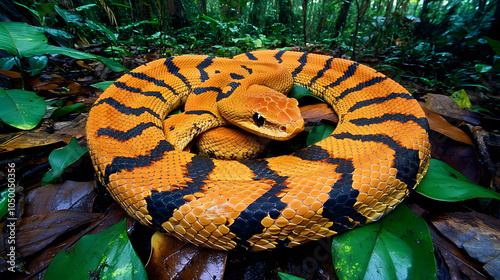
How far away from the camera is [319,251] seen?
4.86 feet

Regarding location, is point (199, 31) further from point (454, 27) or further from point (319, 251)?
point (319, 251)

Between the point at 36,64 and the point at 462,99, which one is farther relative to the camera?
the point at 462,99

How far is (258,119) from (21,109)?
90.0 inches

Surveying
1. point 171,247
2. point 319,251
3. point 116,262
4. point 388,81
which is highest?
point 388,81

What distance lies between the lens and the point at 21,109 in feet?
6.28

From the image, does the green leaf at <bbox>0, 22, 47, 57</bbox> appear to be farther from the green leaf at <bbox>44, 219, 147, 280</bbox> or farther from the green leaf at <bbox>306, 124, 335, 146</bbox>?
the green leaf at <bbox>306, 124, 335, 146</bbox>

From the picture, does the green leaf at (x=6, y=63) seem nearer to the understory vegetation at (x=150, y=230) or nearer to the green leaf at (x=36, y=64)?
the understory vegetation at (x=150, y=230)

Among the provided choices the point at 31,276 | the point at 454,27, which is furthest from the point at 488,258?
the point at 454,27

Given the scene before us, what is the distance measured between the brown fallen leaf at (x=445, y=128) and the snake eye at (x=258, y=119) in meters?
1.99

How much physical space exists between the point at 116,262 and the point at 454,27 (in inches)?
286

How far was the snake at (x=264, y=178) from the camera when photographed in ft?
4.32

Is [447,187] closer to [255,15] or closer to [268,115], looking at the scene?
[268,115]

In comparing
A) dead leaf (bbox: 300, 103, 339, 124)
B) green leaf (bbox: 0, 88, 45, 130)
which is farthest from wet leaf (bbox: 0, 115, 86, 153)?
dead leaf (bbox: 300, 103, 339, 124)

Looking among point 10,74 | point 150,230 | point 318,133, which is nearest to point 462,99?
point 318,133
